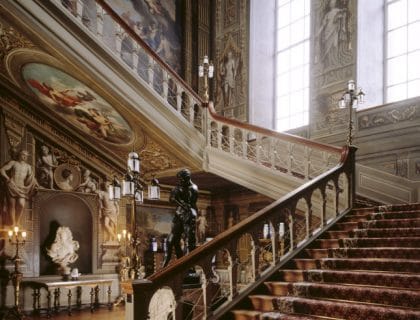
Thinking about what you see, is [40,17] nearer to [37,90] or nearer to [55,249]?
[37,90]

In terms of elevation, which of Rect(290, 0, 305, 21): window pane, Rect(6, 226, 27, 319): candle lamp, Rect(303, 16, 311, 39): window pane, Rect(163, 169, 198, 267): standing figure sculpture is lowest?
Rect(6, 226, 27, 319): candle lamp

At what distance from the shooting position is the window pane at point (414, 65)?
10.0 m

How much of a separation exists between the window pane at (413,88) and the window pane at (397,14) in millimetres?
1404

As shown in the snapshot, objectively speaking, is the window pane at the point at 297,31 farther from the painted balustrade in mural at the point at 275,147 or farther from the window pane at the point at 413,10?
the painted balustrade in mural at the point at 275,147

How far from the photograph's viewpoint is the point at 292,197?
5910 millimetres

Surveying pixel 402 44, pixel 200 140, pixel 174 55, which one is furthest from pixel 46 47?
pixel 402 44

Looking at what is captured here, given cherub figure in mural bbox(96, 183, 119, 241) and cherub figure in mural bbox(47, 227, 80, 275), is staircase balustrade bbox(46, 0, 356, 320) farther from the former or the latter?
cherub figure in mural bbox(47, 227, 80, 275)

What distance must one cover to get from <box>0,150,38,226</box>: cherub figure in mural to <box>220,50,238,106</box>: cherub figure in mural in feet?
18.6

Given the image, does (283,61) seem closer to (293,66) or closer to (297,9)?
(293,66)

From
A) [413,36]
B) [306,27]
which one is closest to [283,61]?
[306,27]

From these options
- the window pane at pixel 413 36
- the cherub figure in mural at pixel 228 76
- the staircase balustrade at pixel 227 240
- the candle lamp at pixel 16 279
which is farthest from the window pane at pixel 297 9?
the candle lamp at pixel 16 279

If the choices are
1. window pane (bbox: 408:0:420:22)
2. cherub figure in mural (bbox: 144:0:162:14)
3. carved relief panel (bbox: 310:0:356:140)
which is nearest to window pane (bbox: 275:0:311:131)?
carved relief panel (bbox: 310:0:356:140)

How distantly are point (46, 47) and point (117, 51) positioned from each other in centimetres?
121

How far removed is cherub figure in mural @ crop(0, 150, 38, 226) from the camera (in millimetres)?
9750
